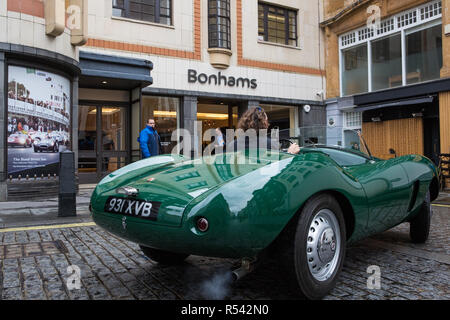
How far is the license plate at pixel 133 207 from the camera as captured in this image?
2359mm

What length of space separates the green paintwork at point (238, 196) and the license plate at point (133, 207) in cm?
4

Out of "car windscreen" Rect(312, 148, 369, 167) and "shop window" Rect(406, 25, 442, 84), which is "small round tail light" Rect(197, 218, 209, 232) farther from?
"shop window" Rect(406, 25, 442, 84)

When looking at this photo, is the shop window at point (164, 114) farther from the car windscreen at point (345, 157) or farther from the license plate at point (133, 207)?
the license plate at point (133, 207)

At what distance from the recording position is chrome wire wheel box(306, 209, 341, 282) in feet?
8.11

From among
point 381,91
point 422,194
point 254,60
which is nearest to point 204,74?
point 254,60

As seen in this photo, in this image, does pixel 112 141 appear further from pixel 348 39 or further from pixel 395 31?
pixel 395 31

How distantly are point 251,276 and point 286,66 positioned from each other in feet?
46.2

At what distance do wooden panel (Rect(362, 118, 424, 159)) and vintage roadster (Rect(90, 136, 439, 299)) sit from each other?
1124cm

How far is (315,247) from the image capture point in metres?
2.47

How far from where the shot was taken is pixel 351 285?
2.80 meters

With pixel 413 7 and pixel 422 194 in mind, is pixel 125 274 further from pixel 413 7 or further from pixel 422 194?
pixel 413 7

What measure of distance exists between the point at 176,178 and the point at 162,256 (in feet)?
3.17

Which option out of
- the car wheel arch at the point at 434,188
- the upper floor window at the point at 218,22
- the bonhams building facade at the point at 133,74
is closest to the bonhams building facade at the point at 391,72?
the bonhams building facade at the point at 133,74

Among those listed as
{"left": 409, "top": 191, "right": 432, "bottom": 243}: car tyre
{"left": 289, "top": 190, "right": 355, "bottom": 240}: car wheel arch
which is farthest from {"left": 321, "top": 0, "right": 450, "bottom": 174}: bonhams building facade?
{"left": 289, "top": 190, "right": 355, "bottom": 240}: car wheel arch
